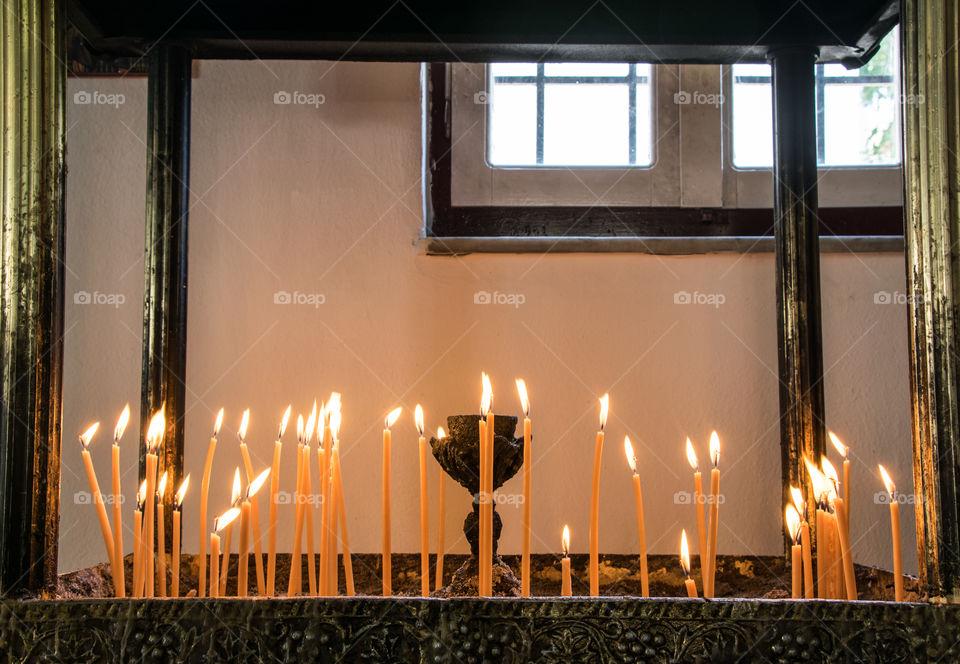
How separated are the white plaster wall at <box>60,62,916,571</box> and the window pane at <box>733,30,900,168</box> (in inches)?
11.1

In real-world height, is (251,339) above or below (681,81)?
below

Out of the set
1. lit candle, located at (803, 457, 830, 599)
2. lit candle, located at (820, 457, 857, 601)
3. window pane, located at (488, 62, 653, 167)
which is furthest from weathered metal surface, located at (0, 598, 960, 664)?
window pane, located at (488, 62, 653, 167)

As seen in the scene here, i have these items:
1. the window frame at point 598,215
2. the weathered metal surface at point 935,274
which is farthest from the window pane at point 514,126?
the weathered metal surface at point 935,274

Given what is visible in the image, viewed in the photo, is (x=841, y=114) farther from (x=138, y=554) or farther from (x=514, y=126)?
(x=138, y=554)

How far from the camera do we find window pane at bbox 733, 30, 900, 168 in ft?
5.94

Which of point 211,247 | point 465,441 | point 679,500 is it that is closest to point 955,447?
point 465,441

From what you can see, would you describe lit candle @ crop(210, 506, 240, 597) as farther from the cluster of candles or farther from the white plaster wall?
the white plaster wall

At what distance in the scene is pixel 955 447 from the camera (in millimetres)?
755

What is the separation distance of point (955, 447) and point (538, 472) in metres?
1.00

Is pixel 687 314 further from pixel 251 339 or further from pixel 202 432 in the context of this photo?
pixel 202 432

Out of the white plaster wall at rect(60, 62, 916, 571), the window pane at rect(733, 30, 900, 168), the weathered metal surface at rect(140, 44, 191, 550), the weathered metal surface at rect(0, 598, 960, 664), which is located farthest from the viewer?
the window pane at rect(733, 30, 900, 168)

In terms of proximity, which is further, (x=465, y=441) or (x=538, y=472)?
(x=538, y=472)

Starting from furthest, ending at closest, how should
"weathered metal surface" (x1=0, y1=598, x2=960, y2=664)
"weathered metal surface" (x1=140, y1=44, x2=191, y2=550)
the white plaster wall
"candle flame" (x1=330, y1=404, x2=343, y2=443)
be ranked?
the white plaster wall, "weathered metal surface" (x1=140, y1=44, x2=191, y2=550), "candle flame" (x1=330, y1=404, x2=343, y2=443), "weathered metal surface" (x1=0, y1=598, x2=960, y2=664)

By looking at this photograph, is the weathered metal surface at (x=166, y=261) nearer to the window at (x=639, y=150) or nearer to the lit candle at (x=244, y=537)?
the lit candle at (x=244, y=537)
